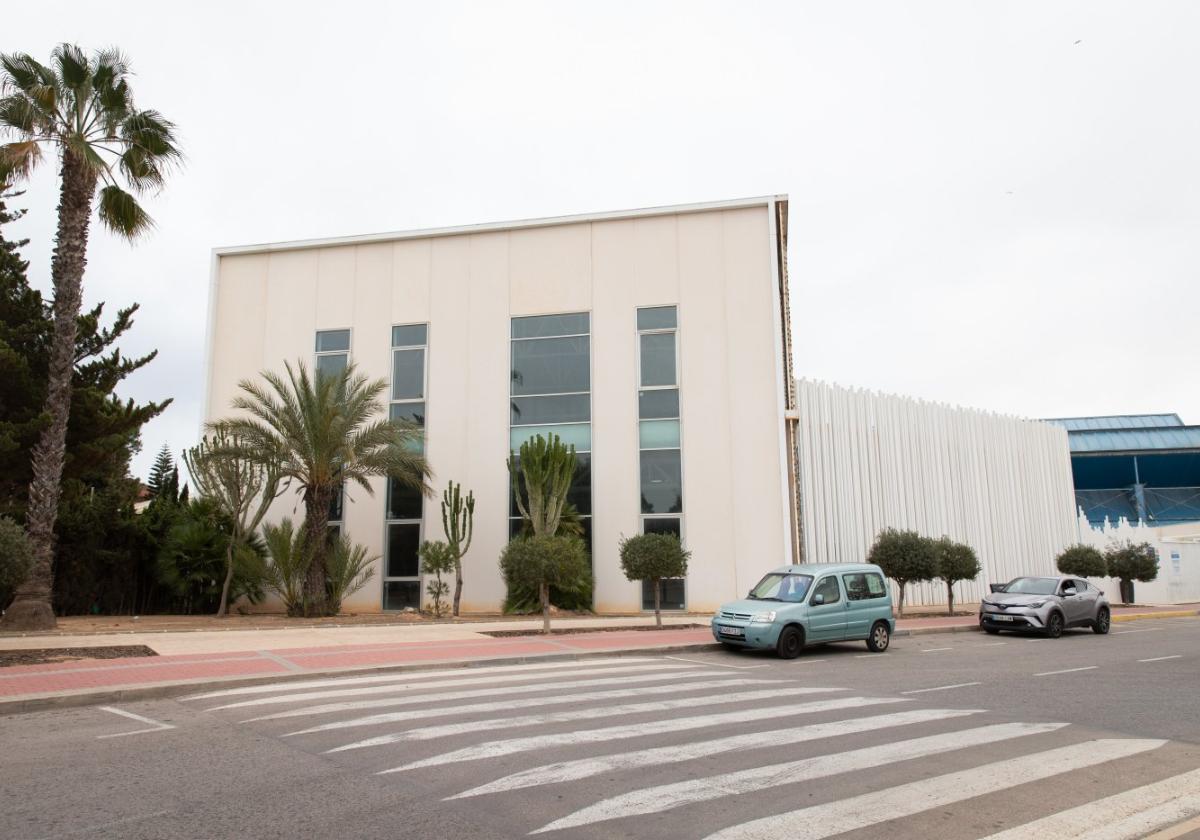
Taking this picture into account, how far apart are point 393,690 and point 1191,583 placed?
3770cm

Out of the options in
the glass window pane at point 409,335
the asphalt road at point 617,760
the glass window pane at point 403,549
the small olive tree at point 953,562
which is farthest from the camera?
the glass window pane at point 409,335

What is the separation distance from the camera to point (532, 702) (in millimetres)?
9523

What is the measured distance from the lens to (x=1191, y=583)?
35875 mm

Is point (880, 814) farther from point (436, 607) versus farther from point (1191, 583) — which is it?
point (1191, 583)

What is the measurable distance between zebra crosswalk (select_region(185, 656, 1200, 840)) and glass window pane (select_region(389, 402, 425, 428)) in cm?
1607

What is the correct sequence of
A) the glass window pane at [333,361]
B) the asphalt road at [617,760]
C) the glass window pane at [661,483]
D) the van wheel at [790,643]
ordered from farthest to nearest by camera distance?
the glass window pane at [333,361]
the glass window pane at [661,483]
the van wheel at [790,643]
the asphalt road at [617,760]

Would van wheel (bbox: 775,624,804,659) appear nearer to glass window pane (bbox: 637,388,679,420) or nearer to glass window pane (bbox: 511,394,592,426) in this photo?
glass window pane (bbox: 637,388,679,420)

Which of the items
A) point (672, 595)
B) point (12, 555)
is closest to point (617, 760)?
point (12, 555)

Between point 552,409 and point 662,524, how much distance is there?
4839mm

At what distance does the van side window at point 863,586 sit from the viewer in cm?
1609

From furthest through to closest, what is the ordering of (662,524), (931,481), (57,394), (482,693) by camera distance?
(931,481) → (662,524) → (57,394) → (482,693)

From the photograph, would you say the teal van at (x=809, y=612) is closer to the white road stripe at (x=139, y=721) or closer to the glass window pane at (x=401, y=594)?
the white road stripe at (x=139, y=721)

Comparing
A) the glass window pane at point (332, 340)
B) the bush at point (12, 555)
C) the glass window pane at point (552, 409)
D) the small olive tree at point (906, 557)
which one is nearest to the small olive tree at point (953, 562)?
the small olive tree at point (906, 557)

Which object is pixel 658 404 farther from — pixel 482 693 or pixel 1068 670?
pixel 482 693
